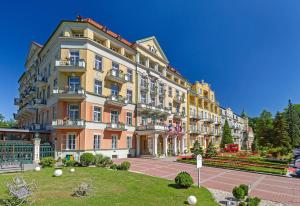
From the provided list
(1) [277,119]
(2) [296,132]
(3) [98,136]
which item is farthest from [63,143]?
(2) [296,132]

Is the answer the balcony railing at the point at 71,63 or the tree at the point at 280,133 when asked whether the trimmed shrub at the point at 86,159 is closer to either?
the balcony railing at the point at 71,63

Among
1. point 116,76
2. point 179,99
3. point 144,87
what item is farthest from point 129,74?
point 179,99

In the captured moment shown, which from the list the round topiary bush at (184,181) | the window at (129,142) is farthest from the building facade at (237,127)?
the round topiary bush at (184,181)

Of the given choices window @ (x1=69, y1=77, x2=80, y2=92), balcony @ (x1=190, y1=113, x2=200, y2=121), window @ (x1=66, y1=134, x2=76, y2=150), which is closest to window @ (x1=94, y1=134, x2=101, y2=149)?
window @ (x1=66, y1=134, x2=76, y2=150)

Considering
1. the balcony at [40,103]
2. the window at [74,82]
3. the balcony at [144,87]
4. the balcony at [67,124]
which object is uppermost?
the balcony at [144,87]

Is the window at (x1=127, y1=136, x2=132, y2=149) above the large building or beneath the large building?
beneath

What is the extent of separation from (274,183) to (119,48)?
27341mm

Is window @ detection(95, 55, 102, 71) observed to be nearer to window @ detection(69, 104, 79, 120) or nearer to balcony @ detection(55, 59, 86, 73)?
balcony @ detection(55, 59, 86, 73)

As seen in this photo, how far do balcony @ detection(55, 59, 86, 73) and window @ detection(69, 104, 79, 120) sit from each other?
459 cm

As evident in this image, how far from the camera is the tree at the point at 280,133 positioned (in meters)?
51.8

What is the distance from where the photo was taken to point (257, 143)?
6203cm

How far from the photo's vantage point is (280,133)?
52.7 metres

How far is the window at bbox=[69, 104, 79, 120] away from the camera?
2842 centimetres

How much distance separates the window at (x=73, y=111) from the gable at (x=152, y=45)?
52.4 feet
